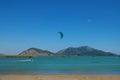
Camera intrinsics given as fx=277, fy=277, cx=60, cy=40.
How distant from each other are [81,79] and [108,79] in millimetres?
2237

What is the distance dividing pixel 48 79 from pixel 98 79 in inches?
146

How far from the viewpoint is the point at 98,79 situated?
20562mm

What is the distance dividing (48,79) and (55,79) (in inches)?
20.1

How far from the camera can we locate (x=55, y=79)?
66.2 feet

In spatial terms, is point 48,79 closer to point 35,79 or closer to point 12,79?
point 35,79

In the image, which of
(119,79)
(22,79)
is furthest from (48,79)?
(119,79)

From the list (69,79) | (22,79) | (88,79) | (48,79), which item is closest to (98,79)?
(88,79)

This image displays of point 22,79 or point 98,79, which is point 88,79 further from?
point 22,79

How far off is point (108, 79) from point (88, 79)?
5.62 ft

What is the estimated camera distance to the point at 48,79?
792 inches

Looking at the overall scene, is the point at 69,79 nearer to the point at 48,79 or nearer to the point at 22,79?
the point at 48,79

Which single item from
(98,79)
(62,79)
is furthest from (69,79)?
(98,79)

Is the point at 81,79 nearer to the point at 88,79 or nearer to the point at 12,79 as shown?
the point at 88,79

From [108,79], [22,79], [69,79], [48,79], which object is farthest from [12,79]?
[108,79]
